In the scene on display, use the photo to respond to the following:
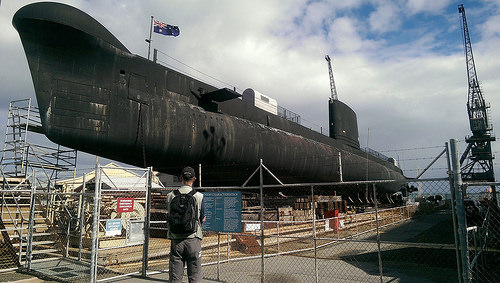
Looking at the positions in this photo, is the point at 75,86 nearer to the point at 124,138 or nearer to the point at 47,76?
the point at 47,76

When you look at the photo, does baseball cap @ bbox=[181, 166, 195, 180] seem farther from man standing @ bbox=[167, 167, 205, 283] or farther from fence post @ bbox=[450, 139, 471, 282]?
fence post @ bbox=[450, 139, 471, 282]

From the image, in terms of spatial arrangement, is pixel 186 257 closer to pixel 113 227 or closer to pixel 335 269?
pixel 113 227

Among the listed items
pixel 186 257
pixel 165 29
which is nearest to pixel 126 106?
pixel 186 257

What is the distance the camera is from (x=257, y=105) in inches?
776

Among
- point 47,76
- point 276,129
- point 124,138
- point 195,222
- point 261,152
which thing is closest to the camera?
point 195,222

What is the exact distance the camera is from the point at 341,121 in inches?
1125

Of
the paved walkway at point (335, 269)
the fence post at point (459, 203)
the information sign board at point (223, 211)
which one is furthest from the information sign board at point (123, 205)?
the fence post at point (459, 203)

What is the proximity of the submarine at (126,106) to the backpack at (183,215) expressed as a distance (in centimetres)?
591

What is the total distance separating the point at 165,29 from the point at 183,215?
48.2ft

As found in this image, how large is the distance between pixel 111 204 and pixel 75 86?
5.44 m

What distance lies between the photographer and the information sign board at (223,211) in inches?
306

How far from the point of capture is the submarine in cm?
1003

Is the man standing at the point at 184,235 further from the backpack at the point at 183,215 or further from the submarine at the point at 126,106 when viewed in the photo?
the submarine at the point at 126,106

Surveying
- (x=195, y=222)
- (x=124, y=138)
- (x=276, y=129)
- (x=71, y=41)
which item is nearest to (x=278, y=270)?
(x=195, y=222)
